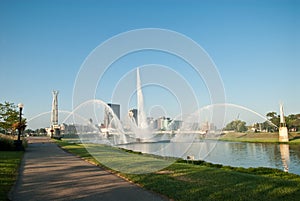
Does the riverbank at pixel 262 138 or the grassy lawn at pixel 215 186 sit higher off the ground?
the grassy lawn at pixel 215 186

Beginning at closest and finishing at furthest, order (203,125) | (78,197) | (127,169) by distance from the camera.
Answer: (78,197) → (127,169) → (203,125)

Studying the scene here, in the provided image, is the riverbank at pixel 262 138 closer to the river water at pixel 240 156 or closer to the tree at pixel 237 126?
the tree at pixel 237 126

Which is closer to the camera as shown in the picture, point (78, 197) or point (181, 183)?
point (78, 197)

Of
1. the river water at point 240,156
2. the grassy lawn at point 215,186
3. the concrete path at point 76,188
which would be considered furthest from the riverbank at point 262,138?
the concrete path at point 76,188

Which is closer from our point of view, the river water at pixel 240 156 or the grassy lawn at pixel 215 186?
the grassy lawn at pixel 215 186

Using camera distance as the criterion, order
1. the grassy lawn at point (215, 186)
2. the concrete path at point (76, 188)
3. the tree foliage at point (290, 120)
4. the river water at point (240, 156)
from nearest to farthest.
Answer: the grassy lawn at point (215, 186), the concrete path at point (76, 188), the river water at point (240, 156), the tree foliage at point (290, 120)

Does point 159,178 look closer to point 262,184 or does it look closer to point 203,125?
point 262,184

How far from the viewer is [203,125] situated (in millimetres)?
54656

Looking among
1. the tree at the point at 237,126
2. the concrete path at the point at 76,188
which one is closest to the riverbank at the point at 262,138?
the tree at the point at 237,126

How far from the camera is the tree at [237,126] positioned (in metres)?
87.8

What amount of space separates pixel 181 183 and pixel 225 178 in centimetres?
188

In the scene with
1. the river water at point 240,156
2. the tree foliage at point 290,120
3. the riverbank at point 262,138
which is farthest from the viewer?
the tree foliage at point 290,120

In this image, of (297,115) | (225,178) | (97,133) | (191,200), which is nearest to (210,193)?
(191,200)

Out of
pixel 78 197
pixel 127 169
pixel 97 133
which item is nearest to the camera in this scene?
pixel 78 197
